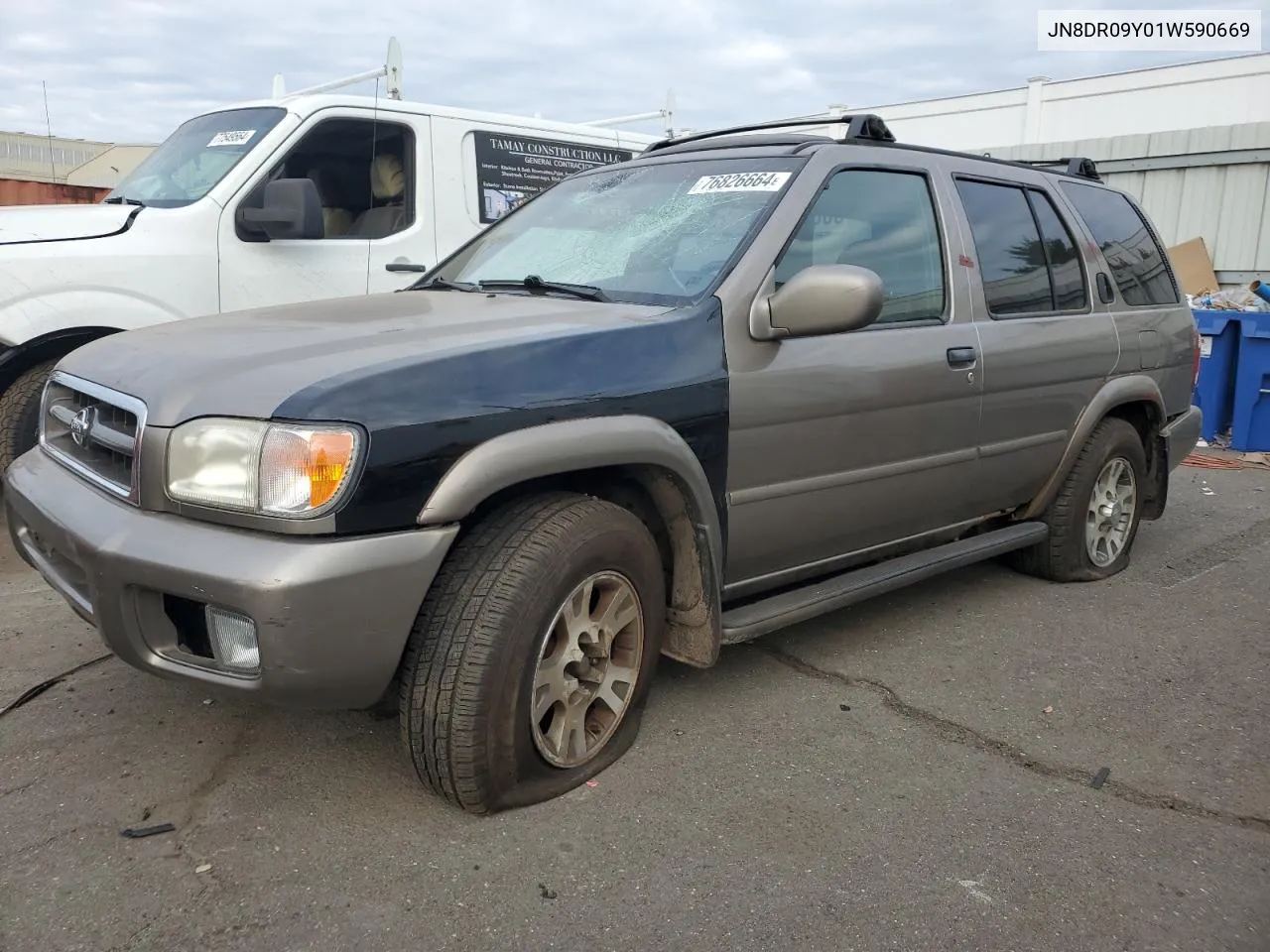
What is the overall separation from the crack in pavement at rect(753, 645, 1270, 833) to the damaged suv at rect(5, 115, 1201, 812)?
315 millimetres

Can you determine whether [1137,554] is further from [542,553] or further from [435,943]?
[435,943]

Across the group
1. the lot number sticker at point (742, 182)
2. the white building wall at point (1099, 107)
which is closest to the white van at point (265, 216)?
the lot number sticker at point (742, 182)

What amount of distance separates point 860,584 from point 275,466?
1.99 metres

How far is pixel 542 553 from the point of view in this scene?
2.48m

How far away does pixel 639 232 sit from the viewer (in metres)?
3.36

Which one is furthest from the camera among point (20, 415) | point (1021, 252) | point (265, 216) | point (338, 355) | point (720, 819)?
point (265, 216)

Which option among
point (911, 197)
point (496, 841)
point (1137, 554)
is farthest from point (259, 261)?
point (1137, 554)

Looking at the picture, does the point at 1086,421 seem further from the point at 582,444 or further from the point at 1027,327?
the point at 582,444

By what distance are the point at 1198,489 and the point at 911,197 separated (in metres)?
4.35

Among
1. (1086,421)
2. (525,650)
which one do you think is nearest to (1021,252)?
(1086,421)

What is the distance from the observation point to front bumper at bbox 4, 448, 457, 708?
2156 mm

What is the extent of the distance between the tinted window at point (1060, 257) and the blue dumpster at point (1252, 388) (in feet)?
14.0

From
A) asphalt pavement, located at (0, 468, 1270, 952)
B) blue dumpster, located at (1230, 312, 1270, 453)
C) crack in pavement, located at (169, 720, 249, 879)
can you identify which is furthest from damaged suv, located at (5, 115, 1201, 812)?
blue dumpster, located at (1230, 312, 1270, 453)

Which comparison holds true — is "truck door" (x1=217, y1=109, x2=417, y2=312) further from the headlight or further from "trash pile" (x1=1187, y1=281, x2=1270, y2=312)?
"trash pile" (x1=1187, y1=281, x2=1270, y2=312)
